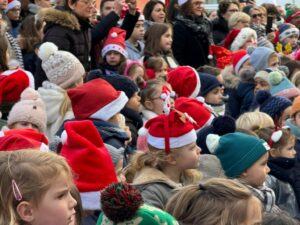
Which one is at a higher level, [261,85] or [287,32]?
[261,85]

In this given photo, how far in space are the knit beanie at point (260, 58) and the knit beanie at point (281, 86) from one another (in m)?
0.89

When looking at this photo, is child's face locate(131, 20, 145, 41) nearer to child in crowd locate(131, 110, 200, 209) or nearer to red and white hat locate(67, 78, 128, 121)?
red and white hat locate(67, 78, 128, 121)

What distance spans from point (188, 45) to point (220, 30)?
2348 mm

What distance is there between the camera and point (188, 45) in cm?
1050

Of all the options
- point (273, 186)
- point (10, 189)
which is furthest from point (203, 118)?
point (10, 189)

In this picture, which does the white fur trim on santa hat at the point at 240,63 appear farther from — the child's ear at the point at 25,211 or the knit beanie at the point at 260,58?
the child's ear at the point at 25,211

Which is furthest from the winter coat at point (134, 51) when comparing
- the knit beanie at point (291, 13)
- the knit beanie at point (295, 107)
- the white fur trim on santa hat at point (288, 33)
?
the knit beanie at point (291, 13)

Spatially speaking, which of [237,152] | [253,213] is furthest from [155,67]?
[253,213]

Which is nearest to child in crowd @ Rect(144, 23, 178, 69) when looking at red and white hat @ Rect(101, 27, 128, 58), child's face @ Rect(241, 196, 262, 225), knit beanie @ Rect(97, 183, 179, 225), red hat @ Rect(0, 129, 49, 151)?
red and white hat @ Rect(101, 27, 128, 58)

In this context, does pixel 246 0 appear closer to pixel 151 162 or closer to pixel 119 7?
pixel 119 7

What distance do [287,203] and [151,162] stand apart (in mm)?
1401

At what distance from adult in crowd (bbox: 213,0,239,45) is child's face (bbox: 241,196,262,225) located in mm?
8728

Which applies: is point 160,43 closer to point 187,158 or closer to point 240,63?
point 240,63

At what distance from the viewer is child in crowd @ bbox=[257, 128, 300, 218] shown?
6281 millimetres
